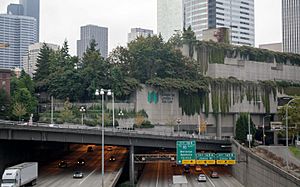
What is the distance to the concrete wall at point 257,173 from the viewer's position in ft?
162

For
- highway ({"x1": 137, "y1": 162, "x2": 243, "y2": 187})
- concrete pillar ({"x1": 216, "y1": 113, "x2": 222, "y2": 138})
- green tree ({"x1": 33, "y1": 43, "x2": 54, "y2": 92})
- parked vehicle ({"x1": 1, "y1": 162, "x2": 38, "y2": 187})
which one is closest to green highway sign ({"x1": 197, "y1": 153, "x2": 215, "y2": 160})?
highway ({"x1": 137, "y1": 162, "x2": 243, "y2": 187})

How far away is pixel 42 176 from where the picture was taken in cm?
7144

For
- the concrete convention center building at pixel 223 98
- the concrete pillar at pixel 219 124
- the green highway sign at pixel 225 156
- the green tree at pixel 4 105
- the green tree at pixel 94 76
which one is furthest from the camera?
the concrete pillar at pixel 219 124

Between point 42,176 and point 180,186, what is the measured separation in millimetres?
21214

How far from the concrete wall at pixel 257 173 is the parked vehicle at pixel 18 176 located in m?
29.9

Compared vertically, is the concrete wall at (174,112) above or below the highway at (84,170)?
above

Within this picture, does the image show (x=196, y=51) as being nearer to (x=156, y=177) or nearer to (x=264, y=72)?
(x=264, y=72)

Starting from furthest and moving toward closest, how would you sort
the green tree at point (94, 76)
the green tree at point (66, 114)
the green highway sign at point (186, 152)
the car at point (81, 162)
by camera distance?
the green tree at point (94, 76), the green tree at point (66, 114), the car at point (81, 162), the green highway sign at point (186, 152)

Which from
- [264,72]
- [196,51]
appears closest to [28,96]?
[196,51]

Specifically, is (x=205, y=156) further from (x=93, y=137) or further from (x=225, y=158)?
(x=93, y=137)

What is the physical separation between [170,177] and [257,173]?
1950cm

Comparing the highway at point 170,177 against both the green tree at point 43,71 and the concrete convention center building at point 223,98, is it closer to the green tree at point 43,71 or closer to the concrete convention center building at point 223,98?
the concrete convention center building at point 223,98

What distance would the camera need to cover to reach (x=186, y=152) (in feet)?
233

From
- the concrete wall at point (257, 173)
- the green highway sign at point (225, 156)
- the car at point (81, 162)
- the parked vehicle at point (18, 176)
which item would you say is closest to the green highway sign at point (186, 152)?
the green highway sign at point (225, 156)
